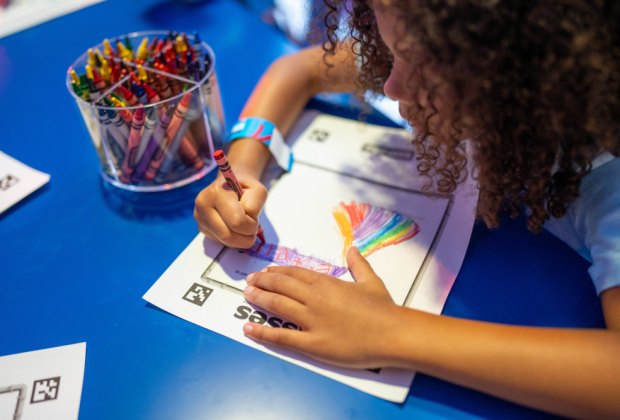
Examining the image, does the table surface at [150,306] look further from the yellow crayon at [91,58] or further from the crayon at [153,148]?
the yellow crayon at [91,58]

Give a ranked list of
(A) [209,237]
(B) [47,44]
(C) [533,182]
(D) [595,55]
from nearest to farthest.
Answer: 1. (D) [595,55]
2. (C) [533,182]
3. (A) [209,237]
4. (B) [47,44]

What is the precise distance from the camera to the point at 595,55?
41 cm

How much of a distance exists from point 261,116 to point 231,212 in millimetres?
235

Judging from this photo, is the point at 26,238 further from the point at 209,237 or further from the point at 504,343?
the point at 504,343

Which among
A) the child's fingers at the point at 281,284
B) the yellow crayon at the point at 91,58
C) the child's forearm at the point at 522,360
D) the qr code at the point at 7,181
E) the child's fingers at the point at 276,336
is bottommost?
the qr code at the point at 7,181

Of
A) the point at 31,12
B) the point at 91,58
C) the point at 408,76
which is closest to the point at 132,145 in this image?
the point at 91,58

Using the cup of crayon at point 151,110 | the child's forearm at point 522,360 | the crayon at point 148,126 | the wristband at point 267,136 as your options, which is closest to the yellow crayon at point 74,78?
the cup of crayon at point 151,110

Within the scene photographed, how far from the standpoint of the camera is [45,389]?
494mm

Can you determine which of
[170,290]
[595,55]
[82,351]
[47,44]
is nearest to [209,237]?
[170,290]

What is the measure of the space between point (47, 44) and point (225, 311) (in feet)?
2.68

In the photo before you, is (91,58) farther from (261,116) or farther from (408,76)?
(408,76)

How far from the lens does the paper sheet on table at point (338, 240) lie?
0.54 metres

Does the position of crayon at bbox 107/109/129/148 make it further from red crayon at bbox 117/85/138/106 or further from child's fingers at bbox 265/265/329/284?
child's fingers at bbox 265/265/329/284

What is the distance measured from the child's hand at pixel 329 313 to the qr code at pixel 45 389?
0.19 m
